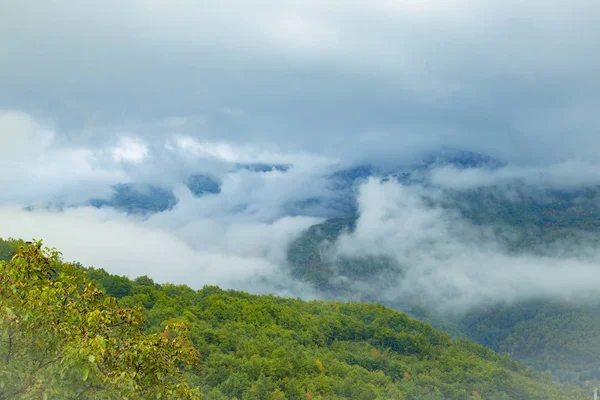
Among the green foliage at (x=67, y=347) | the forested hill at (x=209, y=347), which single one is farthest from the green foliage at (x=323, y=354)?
the green foliage at (x=67, y=347)

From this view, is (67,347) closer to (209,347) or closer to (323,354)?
(209,347)

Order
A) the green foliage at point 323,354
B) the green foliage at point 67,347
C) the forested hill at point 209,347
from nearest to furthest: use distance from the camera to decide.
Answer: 1. the green foliage at point 67,347
2. the forested hill at point 209,347
3. the green foliage at point 323,354

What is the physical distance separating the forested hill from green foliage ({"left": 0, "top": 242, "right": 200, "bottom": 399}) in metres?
0.05

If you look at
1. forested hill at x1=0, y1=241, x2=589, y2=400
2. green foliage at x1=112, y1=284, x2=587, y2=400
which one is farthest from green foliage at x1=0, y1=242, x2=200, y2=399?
green foliage at x1=112, y1=284, x2=587, y2=400

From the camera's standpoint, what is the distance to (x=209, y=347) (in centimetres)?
8131

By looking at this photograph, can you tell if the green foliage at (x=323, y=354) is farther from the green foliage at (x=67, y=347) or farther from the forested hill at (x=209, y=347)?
the green foliage at (x=67, y=347)

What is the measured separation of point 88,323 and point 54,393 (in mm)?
2647

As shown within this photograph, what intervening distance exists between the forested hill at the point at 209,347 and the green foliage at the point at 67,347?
0.15 ft

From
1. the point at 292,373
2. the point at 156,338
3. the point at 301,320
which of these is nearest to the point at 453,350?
the point at 301,320

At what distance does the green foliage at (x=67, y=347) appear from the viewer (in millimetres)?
16531

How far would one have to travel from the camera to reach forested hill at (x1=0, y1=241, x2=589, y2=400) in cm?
1742

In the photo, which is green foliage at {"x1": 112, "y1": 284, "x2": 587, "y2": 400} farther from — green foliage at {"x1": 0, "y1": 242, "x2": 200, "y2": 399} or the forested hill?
green foliage at {"x1": 0, "y1": 242, "x2": 200, "y2": 399}

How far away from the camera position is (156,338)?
1977 cm

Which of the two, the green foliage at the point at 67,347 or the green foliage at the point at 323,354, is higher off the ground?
the green foliage at the point at 323,354
